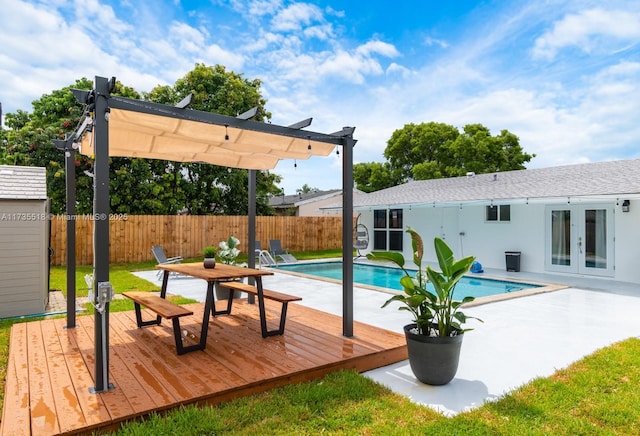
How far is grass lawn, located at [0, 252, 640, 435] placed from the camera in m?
2.79

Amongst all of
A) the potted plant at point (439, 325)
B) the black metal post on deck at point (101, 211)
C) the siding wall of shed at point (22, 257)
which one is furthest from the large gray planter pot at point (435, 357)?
the siding wall of shed at point (22, 257)

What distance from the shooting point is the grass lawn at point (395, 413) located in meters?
2.79

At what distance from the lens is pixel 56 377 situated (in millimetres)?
3436

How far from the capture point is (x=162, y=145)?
4.91 m

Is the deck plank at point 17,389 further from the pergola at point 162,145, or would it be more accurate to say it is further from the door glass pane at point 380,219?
the door glass pane at point 380,219

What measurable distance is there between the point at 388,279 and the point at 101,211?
984 cm

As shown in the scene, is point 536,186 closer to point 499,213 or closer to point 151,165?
point 499,213

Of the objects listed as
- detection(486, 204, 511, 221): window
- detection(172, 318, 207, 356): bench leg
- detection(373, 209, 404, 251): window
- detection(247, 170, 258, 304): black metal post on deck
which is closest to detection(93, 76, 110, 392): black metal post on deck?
detection(172, 318, 207, 356): bench leg

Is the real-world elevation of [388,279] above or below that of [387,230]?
below

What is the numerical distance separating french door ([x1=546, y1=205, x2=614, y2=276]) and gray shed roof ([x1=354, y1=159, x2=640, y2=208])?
32.0 inches

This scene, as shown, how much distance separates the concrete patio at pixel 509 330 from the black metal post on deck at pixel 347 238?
2.54ft

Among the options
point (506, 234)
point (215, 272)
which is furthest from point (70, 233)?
point (506, 234)

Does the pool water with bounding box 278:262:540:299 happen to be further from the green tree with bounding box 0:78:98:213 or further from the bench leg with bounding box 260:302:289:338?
the green tree with bounding box 0:78:98:213

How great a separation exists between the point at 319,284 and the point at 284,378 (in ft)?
21.2
